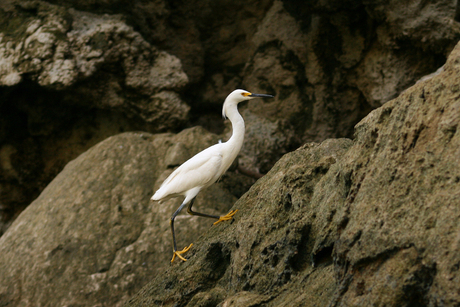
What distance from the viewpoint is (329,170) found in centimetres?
304

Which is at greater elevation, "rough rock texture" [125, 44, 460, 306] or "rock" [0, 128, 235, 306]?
"rough rock texture" [125, 44, 460, 306]

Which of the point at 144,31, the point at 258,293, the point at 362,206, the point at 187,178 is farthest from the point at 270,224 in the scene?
the point at 144,31

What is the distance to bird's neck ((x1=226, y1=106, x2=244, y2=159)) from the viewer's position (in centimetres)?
453

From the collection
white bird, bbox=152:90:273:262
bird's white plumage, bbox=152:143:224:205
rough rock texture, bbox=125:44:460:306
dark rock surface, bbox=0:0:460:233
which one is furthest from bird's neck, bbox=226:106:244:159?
dark rock surface, bbox=0:0:460:233

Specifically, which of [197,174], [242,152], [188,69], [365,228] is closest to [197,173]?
[197,174]

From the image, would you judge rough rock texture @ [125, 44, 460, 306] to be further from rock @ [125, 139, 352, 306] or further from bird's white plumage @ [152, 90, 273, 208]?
bird's white plumage @ [152, 90, 273, 208]

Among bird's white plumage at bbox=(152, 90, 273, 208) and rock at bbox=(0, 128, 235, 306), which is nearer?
bird's white plumage at bbox=(152, 90, 273, 208)

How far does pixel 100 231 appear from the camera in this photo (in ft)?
17.8

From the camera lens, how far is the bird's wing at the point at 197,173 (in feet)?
14.4

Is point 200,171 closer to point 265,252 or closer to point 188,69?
point 265,252

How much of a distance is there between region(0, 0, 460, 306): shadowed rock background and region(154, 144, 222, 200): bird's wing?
1.65 ft

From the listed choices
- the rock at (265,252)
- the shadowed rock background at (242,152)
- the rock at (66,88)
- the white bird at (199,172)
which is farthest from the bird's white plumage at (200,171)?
the rock at (66,88)

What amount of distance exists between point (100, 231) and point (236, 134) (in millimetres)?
2093

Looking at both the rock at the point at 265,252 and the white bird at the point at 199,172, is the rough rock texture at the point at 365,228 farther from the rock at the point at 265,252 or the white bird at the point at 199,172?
the white bird at the point at 199,172
